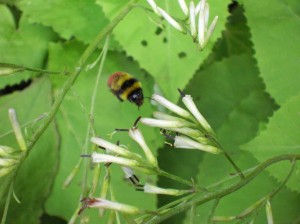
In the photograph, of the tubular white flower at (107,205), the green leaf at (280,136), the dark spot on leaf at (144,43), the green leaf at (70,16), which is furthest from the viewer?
the green leaf at (70,16)

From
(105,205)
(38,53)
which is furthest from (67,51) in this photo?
(105,205)

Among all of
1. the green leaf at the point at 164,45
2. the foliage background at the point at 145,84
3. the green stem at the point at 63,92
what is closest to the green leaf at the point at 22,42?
the foliage background at the point at 145,84

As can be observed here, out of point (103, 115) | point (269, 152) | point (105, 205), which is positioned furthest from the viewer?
point (103, 115)

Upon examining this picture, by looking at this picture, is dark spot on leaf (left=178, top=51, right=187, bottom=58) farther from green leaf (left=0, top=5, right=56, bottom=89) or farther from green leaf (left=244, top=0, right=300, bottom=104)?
green leaf (left=0, top=5, right=56, bottom=89)

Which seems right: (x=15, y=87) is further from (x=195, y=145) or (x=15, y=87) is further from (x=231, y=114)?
(x=195, y=145)

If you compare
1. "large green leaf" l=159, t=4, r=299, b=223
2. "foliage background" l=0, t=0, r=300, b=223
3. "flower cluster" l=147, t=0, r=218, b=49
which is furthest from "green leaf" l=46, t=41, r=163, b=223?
"flower cluster" l=147, t=0, r=218, b=49

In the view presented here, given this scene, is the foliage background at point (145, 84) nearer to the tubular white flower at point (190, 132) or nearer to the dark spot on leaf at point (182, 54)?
the dark spot on leaf at point (182, 54)

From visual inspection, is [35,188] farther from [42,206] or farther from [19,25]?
[19,25]
